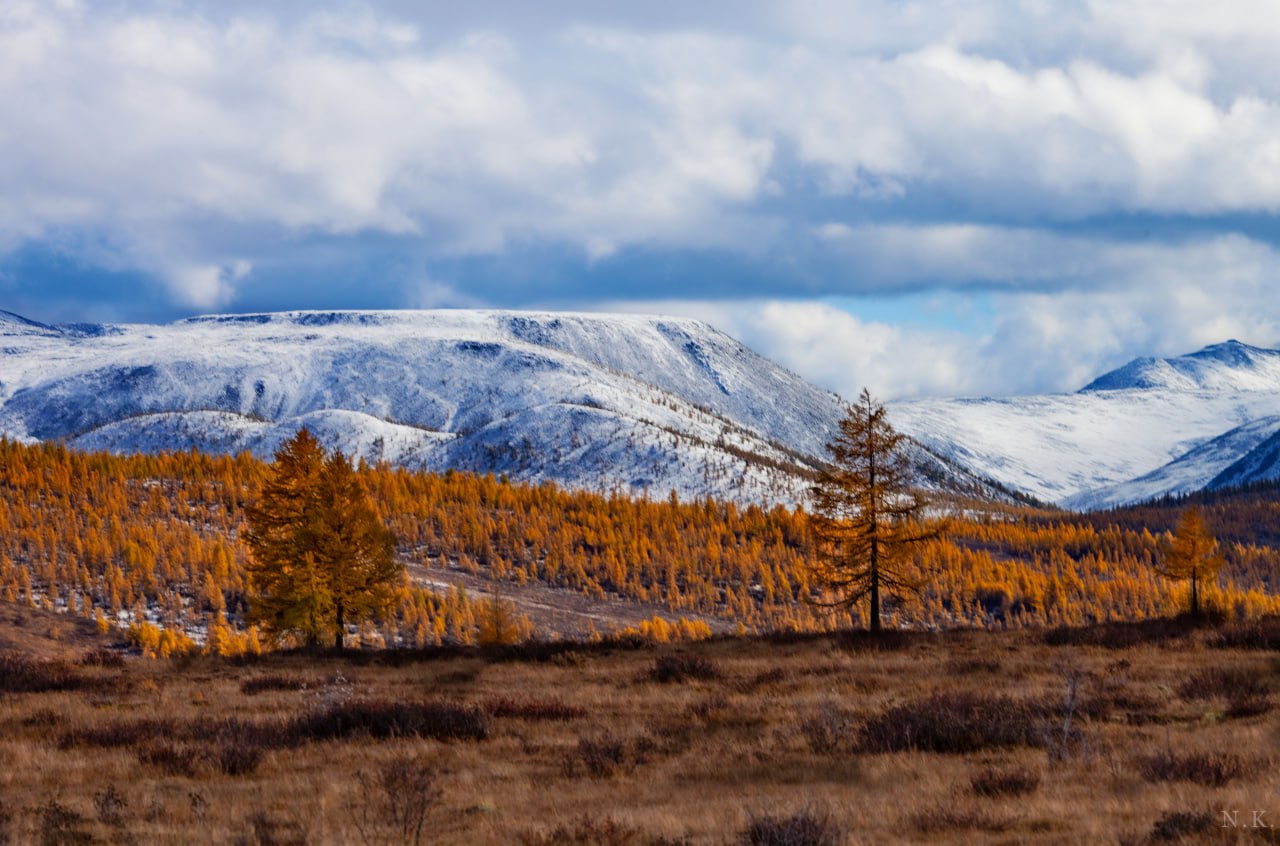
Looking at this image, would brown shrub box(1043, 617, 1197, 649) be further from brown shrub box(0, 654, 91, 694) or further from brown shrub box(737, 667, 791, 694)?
brown shrub box(0, 654, 91, 694)

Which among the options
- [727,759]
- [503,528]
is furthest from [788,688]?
[503,528]

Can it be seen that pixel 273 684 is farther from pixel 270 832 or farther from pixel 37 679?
pixel 270 832

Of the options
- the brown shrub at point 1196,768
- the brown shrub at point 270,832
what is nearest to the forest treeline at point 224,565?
the brown shrub at point 1196,768

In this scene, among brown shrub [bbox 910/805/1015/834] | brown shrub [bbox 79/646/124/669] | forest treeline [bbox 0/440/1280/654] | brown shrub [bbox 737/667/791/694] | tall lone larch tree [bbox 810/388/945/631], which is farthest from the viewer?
forest treeline [bbox 0/440/1280/654]

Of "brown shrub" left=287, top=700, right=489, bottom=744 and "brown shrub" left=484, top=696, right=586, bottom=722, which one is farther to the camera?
"brown shrub" left=484, top=696, right=586, bottom=722

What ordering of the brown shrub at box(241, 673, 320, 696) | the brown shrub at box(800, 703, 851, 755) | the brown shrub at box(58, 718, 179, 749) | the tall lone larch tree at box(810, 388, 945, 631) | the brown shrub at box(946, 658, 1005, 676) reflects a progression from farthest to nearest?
the tall lone larch tree at box(810, 388, 945, 631) → the brown shrub at box(241, 673, 320, 696) → the brown shrub at box(946, 658, 1005, 676) → the brown shrub at box(58, 718, 179, 749) → the brown shrub at box(800, 703, 851, 755)

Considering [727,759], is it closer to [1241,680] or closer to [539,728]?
[539,728]

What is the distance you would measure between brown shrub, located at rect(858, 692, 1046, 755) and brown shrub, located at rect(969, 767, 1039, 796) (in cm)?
269

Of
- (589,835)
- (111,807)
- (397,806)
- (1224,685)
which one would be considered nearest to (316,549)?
(111,807)

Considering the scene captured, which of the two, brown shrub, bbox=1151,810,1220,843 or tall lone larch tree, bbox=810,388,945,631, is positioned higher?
tall lone larch tree, bbox=810,388,945,631

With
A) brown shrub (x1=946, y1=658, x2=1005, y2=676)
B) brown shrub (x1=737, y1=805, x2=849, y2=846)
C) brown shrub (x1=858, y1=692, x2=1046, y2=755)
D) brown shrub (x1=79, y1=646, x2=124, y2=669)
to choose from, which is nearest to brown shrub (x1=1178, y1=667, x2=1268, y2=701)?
brown shrub (x1=858, y1=692, x2=1046, y2=755)

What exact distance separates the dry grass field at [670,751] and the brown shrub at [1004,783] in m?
0.04

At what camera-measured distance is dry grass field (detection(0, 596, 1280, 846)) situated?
1182cm

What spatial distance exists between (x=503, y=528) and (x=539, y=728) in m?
177
